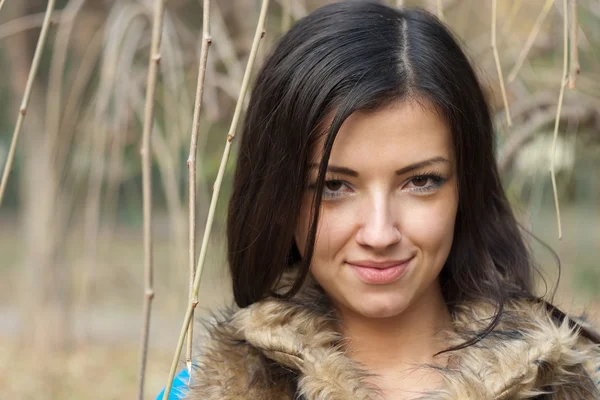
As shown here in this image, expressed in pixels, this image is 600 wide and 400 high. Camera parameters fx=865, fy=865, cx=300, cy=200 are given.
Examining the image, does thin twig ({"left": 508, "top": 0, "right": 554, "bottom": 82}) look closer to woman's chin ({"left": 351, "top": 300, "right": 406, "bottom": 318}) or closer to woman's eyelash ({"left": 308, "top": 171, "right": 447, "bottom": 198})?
woman's eyelash ({"left": 308, "top": 171, "right": 447, "bottom": 198})

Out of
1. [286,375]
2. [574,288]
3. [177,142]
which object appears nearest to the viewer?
[286,375]

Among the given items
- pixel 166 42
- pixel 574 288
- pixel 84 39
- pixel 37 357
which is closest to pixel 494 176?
pixel 166 42

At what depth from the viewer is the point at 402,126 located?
106 centimetres

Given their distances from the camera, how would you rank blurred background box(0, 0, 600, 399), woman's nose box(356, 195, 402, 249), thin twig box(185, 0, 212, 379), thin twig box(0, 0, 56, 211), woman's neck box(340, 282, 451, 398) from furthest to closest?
blurred background box(0, 0, 600, 399) < woman's neck box(340, 282, 451, 398) < woman's nose box(356, 195, 402, 249) < thin twig box(0, 0, 56, 211) < thin twig box(185, 0, 212, 379)

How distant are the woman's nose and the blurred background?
0.26 m

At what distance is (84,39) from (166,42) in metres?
1.62

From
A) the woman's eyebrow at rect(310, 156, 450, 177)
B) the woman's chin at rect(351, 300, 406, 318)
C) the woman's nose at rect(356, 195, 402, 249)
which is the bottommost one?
the woman's chin at rect(351, 300, 406, 318)

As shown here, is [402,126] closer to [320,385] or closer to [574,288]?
[320,385]

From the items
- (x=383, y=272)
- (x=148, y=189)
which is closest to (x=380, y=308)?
(x=383, y=272)

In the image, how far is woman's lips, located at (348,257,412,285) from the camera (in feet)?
3.48

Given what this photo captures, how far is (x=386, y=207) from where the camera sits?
104cm

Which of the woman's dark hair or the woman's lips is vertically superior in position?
the woman's dark hair

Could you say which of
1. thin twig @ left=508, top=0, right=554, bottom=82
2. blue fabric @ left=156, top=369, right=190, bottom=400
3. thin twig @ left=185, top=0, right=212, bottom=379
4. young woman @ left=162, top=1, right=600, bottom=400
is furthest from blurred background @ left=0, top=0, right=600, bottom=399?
thin twig @ left=185, top=0, right=212, bottom=379

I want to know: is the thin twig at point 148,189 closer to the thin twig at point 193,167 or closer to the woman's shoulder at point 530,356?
the thin twig at point 193,167
